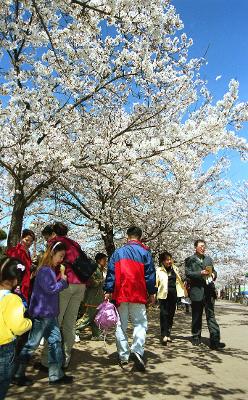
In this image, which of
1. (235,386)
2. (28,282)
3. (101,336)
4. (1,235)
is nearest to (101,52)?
(1,235)

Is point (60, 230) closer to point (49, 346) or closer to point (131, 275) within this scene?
point (131, 275)

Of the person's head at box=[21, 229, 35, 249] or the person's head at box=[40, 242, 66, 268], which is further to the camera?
the person's head at box=[21, 229, 35, 249]

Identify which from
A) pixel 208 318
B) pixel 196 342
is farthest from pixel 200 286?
pixel 196 342

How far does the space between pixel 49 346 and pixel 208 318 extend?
11.4 ft

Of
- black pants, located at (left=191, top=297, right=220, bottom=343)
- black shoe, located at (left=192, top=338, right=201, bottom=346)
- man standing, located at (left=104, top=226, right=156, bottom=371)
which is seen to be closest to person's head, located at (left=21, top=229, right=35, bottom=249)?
man standing, located at (left=104, top=226, right=156, bottom=371)

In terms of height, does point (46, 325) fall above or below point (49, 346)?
above

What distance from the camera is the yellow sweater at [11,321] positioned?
2.76 meters

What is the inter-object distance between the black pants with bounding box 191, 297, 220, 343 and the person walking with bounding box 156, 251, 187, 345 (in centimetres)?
47

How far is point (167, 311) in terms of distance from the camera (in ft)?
23.6

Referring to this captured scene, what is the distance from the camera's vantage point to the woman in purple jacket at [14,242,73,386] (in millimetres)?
4074

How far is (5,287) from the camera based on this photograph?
295cm

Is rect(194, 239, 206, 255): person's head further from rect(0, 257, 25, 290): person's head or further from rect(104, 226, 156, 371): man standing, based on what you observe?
rect(0, 257, 25, 290): person's head

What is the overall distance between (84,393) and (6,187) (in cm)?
1057

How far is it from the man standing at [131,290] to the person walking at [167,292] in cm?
203
